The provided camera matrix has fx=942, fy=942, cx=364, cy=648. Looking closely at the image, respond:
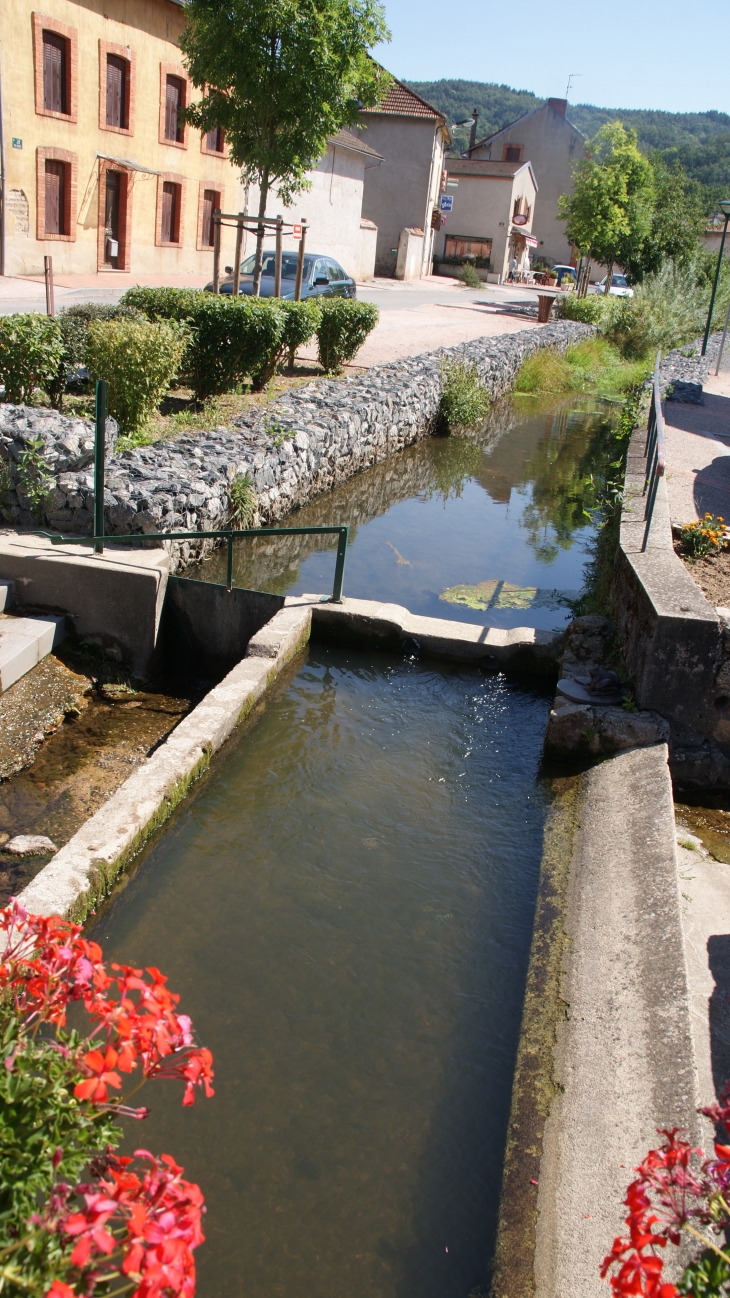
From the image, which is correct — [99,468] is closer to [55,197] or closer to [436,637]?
[436,637]

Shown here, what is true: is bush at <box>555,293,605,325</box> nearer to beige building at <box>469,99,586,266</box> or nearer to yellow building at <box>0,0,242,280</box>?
yellow building at <box>0,0,242,280</box>

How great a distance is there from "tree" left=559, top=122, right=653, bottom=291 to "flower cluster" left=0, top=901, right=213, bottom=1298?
41.4m

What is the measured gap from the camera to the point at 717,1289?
5.86ft

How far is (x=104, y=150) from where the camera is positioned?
23.5 m

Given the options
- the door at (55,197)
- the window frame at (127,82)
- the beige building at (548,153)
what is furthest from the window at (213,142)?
the beige building at (548,153)

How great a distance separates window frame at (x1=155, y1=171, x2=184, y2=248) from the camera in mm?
26031

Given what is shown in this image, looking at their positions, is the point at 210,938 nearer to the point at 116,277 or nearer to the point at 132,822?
the point at 132,822

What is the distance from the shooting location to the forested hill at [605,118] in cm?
11169

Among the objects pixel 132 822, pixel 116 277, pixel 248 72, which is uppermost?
pixel 248 72

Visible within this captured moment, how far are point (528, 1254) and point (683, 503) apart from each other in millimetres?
7721

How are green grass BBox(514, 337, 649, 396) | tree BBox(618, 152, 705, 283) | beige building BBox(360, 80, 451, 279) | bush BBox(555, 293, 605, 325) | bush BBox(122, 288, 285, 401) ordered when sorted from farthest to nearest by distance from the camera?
1. tree BBox(618, 152, 705, 283)
2. beige building BBox(360, 80, 451, 279)
3. bush BBox(555, 293, 605, 325)
4. green grass BBox(514, 337, 649, 396)
5. bush BBox(122, 288, 285, 401)

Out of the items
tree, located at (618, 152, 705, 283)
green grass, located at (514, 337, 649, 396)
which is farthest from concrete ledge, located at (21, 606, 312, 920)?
tree, located at (618, 152, 705, 283)

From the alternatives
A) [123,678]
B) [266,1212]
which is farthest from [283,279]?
[266,1212]

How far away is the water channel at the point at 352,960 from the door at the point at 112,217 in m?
21.8
